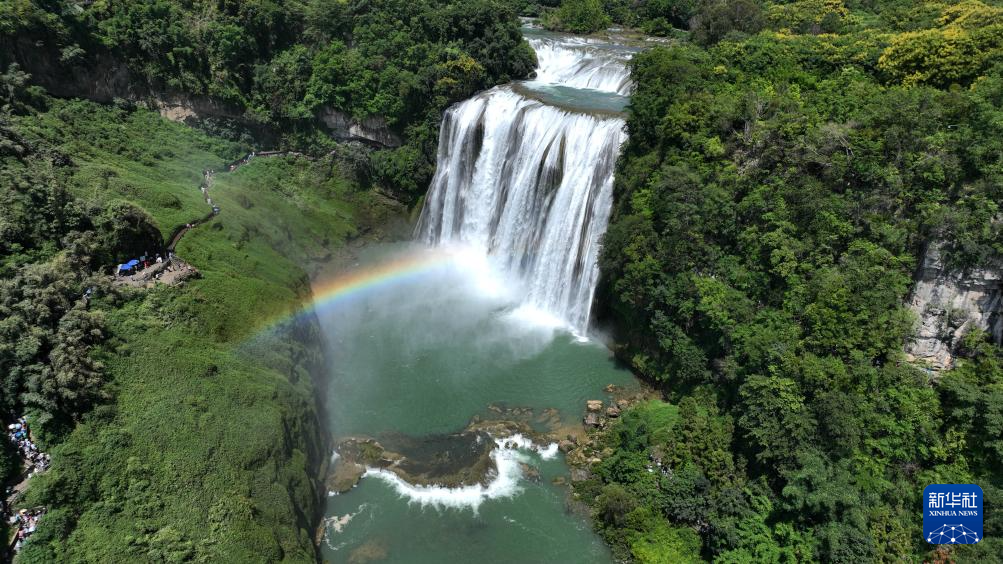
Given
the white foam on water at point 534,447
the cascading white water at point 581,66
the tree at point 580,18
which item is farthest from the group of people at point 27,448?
the tree at point 580,18

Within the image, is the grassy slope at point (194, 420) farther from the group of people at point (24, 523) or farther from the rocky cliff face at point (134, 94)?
the rocky cliff face at point (134, 94)

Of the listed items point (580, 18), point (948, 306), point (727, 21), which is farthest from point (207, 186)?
point (948, 306)

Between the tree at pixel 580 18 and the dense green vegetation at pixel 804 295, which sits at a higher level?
the tree at pixel 580 18

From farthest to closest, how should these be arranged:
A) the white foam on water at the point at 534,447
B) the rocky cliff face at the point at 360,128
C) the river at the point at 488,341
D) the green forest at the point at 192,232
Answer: the rocky cliff face at the point at 360,128 → the white foam on water at the point at 534,447 → the river at the point at 488,341 → the green forest at the point at 192,232

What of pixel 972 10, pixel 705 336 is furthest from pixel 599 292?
pixel 972 10

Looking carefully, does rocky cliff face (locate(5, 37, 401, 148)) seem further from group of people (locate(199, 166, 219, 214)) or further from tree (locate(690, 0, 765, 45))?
tree (locate(690, 0, 765, 45))

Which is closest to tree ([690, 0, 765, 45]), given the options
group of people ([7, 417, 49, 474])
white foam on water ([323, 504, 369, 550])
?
white foam on water ([323, 504, 369, 550])

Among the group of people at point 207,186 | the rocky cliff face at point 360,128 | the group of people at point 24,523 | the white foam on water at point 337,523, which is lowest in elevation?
the white foam on water at point 337,523

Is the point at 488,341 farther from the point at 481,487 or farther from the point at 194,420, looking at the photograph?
the point at 194,420
